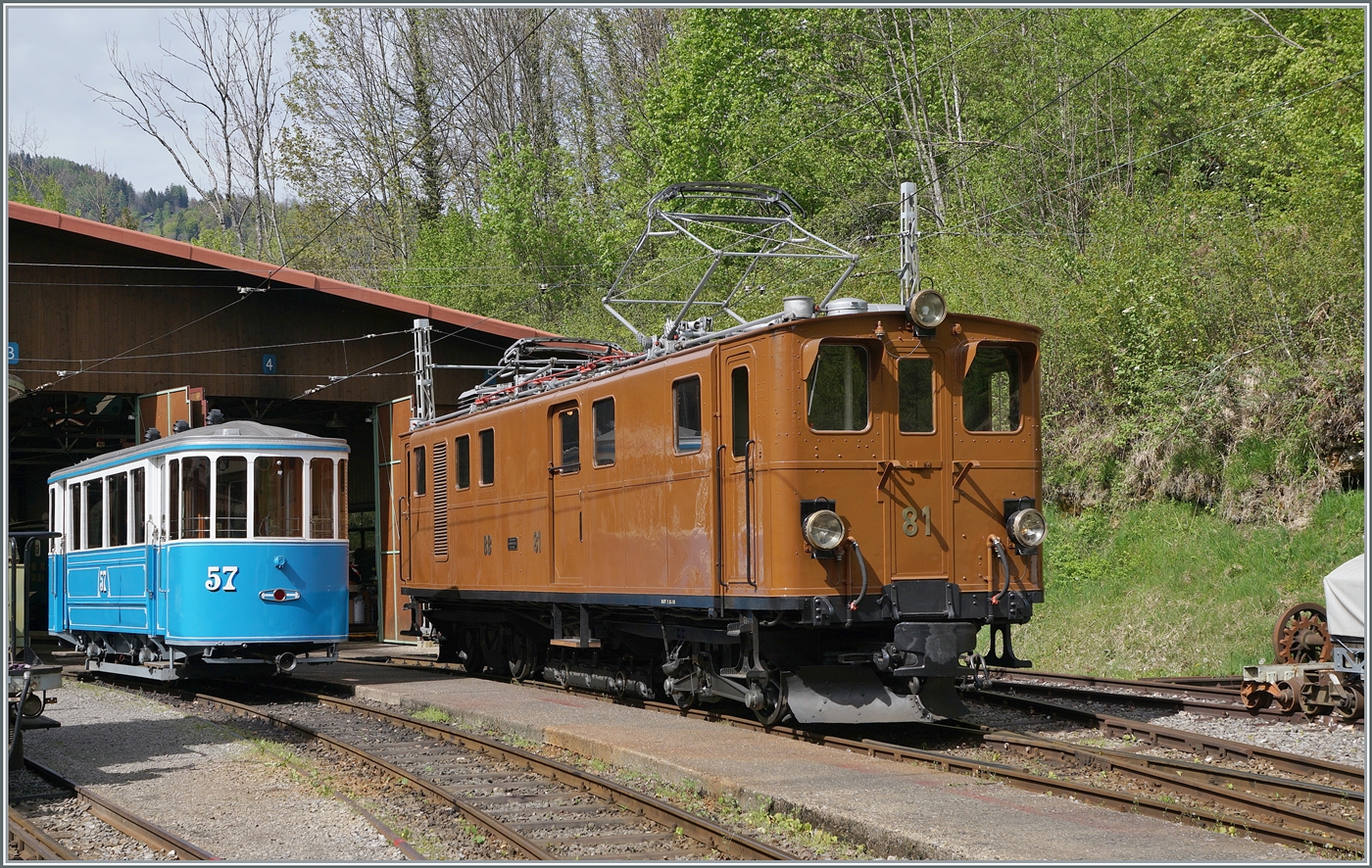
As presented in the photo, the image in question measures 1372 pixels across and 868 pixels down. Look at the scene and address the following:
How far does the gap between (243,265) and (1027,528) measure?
15.6m

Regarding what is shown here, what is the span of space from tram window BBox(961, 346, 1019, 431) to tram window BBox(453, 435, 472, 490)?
23.8 feet

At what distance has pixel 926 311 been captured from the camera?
1035 centimetres

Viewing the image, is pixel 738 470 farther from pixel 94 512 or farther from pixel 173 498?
pixel 94 512

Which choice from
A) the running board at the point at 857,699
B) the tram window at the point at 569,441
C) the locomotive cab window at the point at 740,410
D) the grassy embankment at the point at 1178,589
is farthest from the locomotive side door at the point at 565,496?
the grassy embankment at the point at 1178,589

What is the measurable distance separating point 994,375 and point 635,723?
165 inches

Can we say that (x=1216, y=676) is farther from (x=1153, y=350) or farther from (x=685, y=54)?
(x=685, y=54)

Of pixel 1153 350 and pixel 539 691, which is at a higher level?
pixel 1153 350

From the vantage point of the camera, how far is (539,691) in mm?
14375

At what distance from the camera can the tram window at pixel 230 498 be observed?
47.1 feet

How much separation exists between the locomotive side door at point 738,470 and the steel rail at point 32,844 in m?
5.05

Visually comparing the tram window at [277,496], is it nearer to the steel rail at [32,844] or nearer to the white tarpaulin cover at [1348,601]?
the steel rail at [32,844]

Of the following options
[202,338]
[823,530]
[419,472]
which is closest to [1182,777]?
[823,530]

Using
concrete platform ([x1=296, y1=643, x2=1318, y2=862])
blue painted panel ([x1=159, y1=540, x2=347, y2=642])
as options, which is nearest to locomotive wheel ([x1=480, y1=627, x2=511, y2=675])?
blue painted panel ([x1=159, y1=540, x2=347, y2=642])

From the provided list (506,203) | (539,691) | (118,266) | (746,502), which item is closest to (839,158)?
(506,203)
